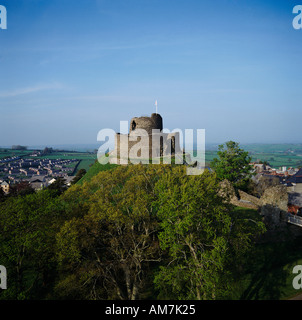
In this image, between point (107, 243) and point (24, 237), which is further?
point (107, 243)

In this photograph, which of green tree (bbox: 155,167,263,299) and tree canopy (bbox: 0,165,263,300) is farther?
tree canopy (bbox: 0,165,263,300)

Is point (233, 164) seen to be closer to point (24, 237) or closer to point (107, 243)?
point (107, 243)

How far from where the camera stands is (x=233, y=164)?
122ft

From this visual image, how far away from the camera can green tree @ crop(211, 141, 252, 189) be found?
3669 centimetres

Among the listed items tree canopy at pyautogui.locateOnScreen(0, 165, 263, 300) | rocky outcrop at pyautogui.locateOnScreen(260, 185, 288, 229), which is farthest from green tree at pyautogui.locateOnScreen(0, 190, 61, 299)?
rocky outcrop at pyautogui.locateOnScreen(260, 185, 288, 229)

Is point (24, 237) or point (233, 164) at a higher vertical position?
point (233, 164)

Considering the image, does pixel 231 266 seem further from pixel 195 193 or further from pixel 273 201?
pixel 273 201

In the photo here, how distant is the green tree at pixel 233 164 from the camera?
36.7 meters

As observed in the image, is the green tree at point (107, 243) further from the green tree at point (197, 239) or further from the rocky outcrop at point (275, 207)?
the rocky outcrop at point (275, 207)

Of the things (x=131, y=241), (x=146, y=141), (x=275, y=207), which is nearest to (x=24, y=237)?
(x=131, y=241)

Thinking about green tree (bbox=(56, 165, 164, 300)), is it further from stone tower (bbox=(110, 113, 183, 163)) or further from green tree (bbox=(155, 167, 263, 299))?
stone tower (bbox=(110, 113, 183, 163))

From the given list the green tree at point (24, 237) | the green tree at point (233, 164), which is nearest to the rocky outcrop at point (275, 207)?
the green tree at point (233, 164)
